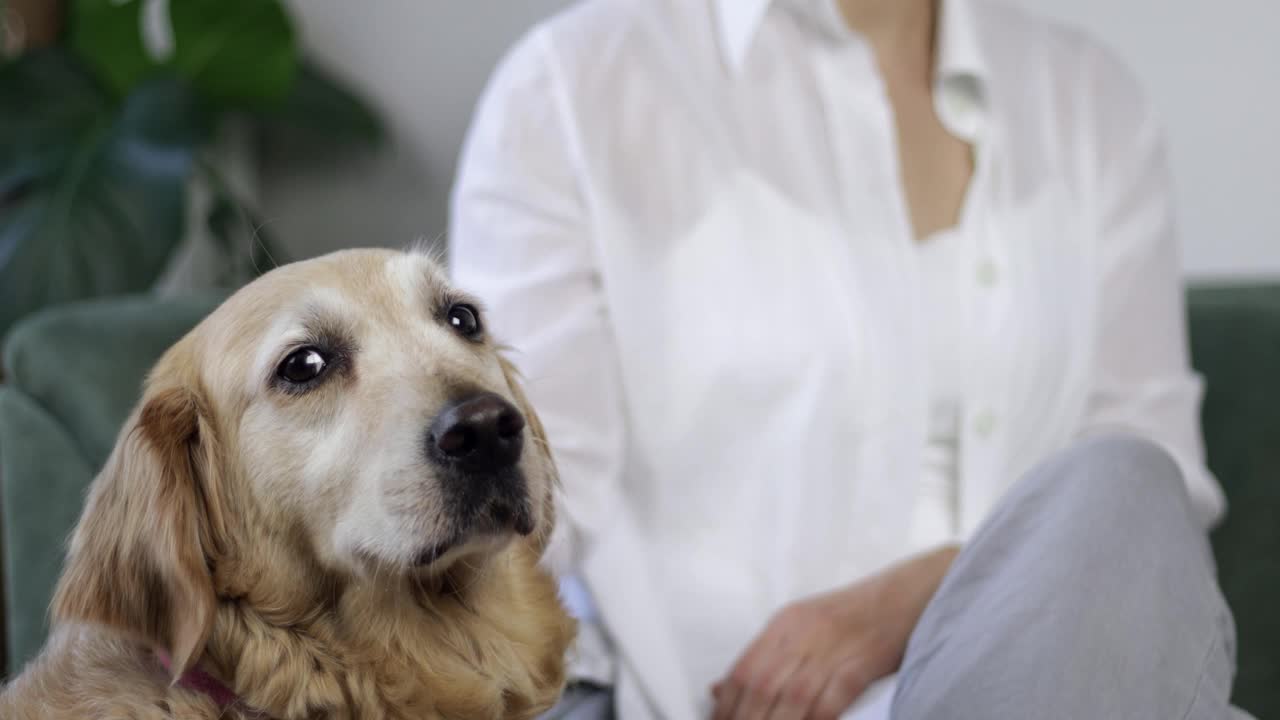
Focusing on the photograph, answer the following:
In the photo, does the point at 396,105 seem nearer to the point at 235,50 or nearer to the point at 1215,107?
the point at 235,50

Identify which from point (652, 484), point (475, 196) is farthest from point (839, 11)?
point (652, 484)

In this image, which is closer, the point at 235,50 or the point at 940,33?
the point at 940,33

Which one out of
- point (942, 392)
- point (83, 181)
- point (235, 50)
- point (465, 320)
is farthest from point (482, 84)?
point (465, 320)

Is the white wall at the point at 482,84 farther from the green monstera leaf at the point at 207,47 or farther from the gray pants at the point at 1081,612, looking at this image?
the gray pants at the point at 1081,612

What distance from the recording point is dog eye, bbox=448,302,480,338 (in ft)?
2.78

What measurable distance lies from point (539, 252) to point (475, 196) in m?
0.09

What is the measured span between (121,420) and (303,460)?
0.67m

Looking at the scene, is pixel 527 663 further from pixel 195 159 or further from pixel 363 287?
pixel 195 159

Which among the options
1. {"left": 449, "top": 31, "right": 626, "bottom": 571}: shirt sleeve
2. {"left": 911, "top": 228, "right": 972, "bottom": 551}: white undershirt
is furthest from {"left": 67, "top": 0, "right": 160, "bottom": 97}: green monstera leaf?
{"left": 911, "top": 228, "right": 972, "bottom": 551}: white undershirt

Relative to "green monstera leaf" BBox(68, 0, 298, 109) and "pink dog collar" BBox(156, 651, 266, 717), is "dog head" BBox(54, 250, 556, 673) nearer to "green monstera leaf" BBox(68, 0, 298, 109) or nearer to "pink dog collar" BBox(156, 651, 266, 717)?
"pink dog collar" BBox(156, 651, 266, 717)

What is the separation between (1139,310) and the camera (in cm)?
137

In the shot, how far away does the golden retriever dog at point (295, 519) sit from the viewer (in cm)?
73

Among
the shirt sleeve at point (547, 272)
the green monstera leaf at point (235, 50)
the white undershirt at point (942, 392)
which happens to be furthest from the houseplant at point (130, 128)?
the white undershirt at point (942, 392)

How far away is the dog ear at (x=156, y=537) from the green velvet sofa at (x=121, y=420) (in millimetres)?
522
